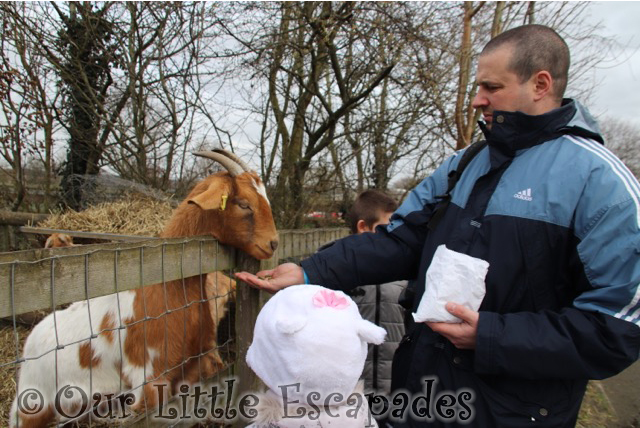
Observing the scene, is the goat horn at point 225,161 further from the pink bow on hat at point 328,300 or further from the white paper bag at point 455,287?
the white paper bag at point 455,287

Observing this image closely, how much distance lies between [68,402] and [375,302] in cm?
191

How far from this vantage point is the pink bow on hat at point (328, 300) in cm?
134

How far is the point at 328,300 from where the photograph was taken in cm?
136

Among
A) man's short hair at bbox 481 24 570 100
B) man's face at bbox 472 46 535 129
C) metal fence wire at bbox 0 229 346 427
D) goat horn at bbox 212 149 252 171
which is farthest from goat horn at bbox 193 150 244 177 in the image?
man's short hair at bbox 481 24 570 100

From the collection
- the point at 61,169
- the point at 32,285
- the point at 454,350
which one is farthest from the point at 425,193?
the point at 61,169

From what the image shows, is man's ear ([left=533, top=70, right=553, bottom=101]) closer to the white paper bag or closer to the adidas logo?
the adidas logo

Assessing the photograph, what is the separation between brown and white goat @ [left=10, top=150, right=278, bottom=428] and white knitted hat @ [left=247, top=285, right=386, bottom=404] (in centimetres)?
100

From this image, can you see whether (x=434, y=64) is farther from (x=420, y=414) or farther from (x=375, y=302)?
(x=420, y=414)

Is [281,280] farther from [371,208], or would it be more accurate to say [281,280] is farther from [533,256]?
[371,208]

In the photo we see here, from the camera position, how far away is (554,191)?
1.35 metres

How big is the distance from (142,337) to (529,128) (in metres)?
2.25

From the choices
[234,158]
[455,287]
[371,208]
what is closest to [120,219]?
[234,158]

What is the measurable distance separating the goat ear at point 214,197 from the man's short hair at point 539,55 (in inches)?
69.1

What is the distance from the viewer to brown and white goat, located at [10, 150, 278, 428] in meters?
2.32
